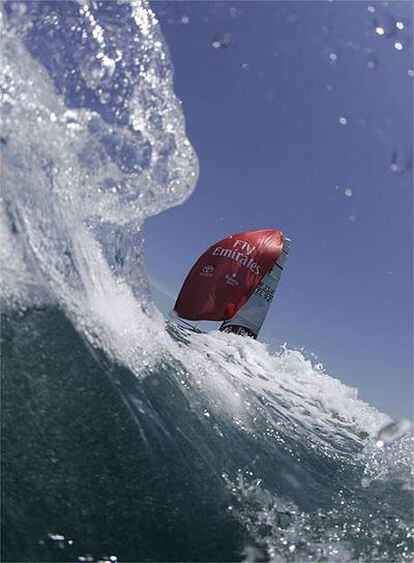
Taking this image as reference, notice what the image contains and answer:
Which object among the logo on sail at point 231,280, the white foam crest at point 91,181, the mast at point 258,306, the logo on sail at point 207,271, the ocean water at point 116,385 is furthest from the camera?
the mast at point 258,306

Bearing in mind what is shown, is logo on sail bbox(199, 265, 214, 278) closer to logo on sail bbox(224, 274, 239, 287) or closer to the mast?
logo on sail bbox(224, 274, 239, 287)

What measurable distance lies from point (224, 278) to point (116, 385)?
10672mm

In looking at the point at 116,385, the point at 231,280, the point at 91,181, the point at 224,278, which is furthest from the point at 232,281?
the point at 116,385

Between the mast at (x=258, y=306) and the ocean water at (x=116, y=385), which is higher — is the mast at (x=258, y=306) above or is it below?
above

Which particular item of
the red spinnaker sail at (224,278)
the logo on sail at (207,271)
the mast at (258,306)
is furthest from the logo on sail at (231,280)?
the mast at (258,306)

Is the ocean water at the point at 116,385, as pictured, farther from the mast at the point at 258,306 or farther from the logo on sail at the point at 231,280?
the mast at the point at 258,306

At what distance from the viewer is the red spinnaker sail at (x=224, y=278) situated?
48.0ft

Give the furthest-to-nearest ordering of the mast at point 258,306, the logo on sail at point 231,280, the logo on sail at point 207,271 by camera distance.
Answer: the mast at point 258,306 < the logo on sail at point 207,271 < the logo on sail at point 231,280

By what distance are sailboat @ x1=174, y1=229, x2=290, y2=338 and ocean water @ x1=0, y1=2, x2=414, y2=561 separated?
8218 mm

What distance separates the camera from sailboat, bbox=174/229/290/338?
14.6 meters

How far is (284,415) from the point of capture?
6785 millimetres

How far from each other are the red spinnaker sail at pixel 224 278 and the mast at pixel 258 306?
0.91 meters

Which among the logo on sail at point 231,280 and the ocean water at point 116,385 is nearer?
the ocean water at point 116,385

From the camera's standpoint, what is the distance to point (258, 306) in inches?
652
